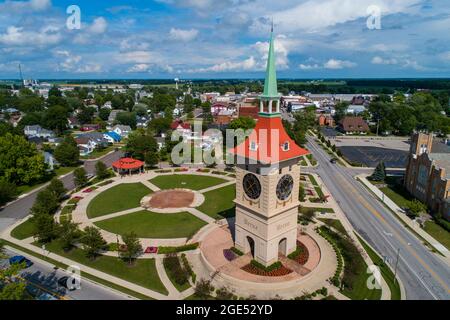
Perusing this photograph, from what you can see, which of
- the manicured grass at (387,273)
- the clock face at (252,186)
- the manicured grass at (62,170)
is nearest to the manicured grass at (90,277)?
the clock face at (252,186)

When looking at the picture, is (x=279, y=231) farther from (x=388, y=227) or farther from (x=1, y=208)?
(x=1, y=208)

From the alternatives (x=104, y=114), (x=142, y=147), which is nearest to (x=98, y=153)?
(x=142, y=147)

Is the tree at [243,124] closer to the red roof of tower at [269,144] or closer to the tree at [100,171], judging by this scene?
the tree at [100,171]

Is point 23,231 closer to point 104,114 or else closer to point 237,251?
point 237,251

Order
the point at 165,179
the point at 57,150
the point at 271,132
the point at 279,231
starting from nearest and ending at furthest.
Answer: the point at 271,132
the point at 279,231
the point at 165,179
the point at 57,150

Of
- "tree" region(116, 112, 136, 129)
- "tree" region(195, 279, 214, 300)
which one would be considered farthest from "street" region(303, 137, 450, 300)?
"tree" region(116, 112, 136, 129)
